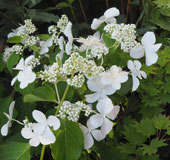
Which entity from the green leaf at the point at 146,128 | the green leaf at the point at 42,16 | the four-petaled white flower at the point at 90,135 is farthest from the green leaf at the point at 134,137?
the green leaf at the point at 42,16

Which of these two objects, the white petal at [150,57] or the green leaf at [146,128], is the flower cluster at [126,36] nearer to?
the white petal at [150,57]

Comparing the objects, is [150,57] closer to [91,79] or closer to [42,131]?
[91,79]

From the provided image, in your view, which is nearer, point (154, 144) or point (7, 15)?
point (154, 144)

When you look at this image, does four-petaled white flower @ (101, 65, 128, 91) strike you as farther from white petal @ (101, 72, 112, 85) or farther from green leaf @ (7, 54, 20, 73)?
green leaf @ (7, 54, 20, 73)

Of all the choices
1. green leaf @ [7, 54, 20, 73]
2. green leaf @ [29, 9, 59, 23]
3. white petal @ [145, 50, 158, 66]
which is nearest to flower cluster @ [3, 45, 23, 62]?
green leaf @ [7, 54, 20, 73]

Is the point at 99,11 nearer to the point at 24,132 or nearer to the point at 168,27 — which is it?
the point at 168,27

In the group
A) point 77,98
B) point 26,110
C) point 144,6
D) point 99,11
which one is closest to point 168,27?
point 144,6

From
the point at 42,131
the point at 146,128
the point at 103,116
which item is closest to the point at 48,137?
the point at 42,131
